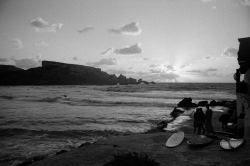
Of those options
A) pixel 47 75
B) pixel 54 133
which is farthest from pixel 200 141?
pixel 47 75

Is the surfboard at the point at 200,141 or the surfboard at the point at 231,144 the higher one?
the surfboard at the point at 231,144

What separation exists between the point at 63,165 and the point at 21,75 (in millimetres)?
189001

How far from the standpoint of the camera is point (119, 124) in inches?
638

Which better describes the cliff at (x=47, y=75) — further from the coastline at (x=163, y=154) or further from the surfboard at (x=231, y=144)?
the surfboard at (x=231, y=144)

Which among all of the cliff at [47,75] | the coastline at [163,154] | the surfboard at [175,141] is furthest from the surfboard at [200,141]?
the cliff at [47,75]

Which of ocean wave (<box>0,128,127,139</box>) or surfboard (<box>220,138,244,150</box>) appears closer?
surfboard (<box>220,138,244,150</box>)

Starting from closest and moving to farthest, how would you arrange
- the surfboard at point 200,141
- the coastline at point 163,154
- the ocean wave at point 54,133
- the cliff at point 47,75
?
the coastline at point 163,154 → the surfboard at point 200,141 → the ocean wave at point 54,133 → the cliff at point 47,75

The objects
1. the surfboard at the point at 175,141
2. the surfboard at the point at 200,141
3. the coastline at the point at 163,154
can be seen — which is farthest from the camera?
the surfboard at the point at 175,141

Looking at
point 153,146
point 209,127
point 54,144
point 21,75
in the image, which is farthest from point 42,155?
point 21,75

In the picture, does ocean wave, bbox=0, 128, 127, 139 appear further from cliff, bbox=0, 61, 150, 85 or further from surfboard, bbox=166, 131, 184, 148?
cliff, bbox=0, 61, 150, 85

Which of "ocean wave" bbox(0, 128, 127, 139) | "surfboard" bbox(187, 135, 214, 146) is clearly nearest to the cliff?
"ocean wave" bbox(0, 128, 127, 139)

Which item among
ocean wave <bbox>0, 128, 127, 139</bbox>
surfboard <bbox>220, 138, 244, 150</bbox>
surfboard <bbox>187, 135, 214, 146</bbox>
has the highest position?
surfboard <bbox>220, 138, 244, 150</bbox>

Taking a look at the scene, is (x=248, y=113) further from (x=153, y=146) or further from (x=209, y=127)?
(x=153, y=146)

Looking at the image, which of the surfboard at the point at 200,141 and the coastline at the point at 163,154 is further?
the surfboard at the point at 200,141
